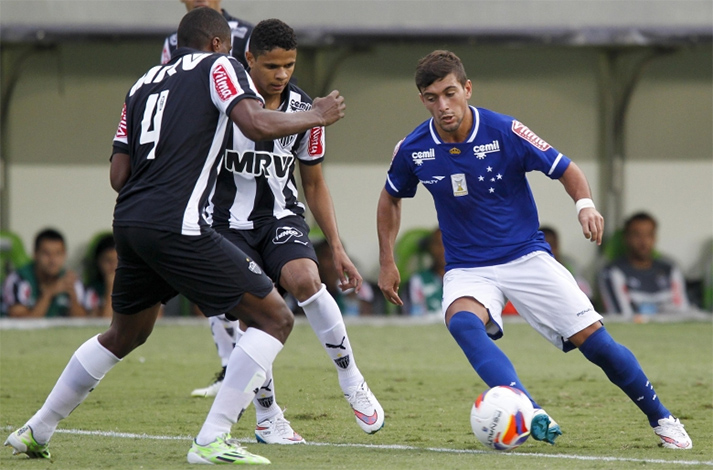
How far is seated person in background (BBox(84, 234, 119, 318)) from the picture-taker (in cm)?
1356

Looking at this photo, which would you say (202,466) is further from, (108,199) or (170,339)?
(108,199)

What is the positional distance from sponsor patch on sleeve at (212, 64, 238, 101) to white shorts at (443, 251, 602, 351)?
163 cm

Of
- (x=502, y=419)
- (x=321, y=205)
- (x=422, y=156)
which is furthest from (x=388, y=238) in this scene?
(x=502, y=419)

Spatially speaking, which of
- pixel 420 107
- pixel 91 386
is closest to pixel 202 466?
pixel 91 386

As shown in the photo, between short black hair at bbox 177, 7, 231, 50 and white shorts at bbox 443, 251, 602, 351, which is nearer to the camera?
short black hair at bbox 177, 7, 231, 50

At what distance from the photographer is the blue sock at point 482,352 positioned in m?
5.34

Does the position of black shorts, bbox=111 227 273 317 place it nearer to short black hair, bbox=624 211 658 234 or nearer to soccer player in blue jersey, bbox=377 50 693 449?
soccer player in blue jersey, bbox=377 50 693 449

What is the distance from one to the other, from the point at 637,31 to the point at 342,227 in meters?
4.36

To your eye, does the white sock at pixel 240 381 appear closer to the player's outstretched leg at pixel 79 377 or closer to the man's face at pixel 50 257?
the player's outstretched leg at pixel 79 377

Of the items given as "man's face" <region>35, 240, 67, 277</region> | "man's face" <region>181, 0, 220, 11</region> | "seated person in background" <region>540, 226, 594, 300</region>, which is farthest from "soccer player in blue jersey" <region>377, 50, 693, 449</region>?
"seated person in background" <region>540, 226, 594, 300</region>

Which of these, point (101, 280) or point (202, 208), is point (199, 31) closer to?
point (202, 208)

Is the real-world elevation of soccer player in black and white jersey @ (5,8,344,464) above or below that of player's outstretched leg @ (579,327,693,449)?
above

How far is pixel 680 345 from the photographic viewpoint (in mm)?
11086

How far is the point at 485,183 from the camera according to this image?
5.80 m
